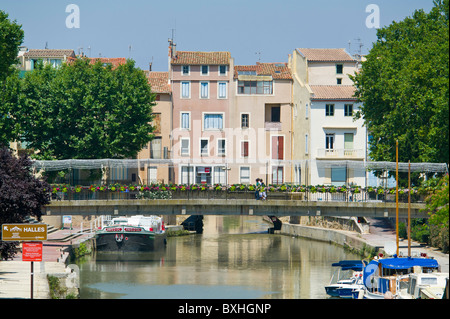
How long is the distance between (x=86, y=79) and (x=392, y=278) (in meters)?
42.4

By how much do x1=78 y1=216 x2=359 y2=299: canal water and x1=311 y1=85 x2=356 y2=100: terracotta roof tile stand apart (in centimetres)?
1396

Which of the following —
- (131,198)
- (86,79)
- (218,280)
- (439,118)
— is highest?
(86,79)

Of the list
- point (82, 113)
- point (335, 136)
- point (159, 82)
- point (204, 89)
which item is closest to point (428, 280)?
point (335, 136)

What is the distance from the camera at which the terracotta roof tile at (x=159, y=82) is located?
293ft

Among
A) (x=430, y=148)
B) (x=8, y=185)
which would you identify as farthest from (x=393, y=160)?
(x=8, y=185)

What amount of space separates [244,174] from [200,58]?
1282 centimetres

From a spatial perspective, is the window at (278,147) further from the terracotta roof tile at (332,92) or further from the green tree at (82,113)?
the green tree at (82,113)

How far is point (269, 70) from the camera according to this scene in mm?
90125

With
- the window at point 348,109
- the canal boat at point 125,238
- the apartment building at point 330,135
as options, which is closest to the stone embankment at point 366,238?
the apartment building at point 330,135

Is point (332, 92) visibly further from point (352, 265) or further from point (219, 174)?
point (352, 265)

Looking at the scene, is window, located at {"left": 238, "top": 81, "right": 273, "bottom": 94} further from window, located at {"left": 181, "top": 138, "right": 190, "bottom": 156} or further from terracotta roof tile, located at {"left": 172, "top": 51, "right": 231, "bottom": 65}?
window, located at {"left": 181, "top": 138, "right": 190, "bottom": 156}

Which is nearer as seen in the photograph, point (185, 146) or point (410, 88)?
point (410, 88)

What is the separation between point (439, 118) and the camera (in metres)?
54.2
